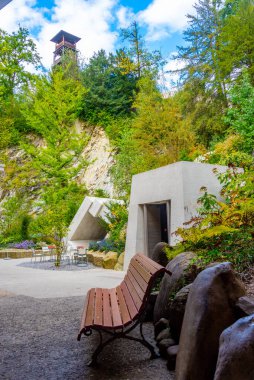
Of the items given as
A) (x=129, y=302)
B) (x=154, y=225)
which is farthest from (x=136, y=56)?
(x=129, y=302)

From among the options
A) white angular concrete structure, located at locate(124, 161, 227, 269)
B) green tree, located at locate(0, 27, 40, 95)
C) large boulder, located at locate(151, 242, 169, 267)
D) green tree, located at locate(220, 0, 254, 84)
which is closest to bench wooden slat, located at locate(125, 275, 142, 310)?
large boulder, located at locate(151, 242, 169, 267)

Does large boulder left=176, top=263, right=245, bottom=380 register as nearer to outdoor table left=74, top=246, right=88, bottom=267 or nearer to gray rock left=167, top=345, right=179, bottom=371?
gray rock left=167, top=345, right=179, bottom=371

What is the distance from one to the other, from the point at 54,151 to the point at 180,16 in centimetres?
1382

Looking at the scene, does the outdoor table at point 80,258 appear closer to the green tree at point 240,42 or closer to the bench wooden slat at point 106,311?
the bench wooden slat at point 106,311

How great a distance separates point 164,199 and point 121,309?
5.80 meters

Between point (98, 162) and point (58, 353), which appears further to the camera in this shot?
point (98, 162)

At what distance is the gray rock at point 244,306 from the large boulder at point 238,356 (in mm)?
526

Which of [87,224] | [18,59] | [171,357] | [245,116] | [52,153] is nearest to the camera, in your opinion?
[171,357]

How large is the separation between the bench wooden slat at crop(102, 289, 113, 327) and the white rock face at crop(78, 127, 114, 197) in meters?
18.8

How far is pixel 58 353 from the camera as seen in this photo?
3.25 metres

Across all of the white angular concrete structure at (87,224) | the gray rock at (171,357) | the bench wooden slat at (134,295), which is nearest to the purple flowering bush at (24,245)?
the white angular concrete structure at (87,224)

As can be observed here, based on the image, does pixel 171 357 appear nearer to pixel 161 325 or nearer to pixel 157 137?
pixel 161 325

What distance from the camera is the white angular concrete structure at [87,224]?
15243 mm

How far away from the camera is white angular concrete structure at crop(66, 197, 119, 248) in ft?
50.0
